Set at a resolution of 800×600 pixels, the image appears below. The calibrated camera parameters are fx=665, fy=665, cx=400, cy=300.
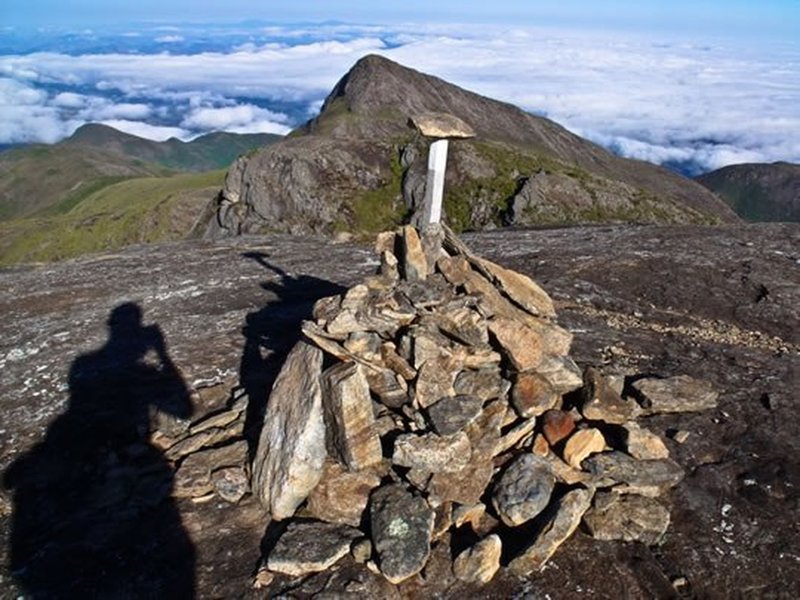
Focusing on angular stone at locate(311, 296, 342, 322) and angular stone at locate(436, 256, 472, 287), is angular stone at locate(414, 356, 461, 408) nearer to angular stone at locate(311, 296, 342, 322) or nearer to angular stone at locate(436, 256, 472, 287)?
angular stone at locate(311, 296, 342, 322)

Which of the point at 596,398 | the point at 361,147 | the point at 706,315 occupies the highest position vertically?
the point at 596,398

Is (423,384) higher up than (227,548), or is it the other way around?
(423,384)

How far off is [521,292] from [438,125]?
4.29 meters

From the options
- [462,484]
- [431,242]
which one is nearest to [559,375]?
[462,484]

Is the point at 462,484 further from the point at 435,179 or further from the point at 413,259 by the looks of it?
the point at 435,179

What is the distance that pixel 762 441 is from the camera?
561 inches

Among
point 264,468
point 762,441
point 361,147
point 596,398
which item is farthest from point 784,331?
point 361,147

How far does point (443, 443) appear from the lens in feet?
39.4

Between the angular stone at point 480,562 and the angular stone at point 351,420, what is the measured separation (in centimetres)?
243

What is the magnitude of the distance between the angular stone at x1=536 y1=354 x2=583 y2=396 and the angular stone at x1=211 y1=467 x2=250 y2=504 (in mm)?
6340

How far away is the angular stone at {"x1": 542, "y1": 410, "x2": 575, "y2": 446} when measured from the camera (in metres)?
12.6

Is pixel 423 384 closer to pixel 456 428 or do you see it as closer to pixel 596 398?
pixel 456 428

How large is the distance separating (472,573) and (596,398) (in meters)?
4.55

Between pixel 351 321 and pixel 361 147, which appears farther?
pixel 361 147
